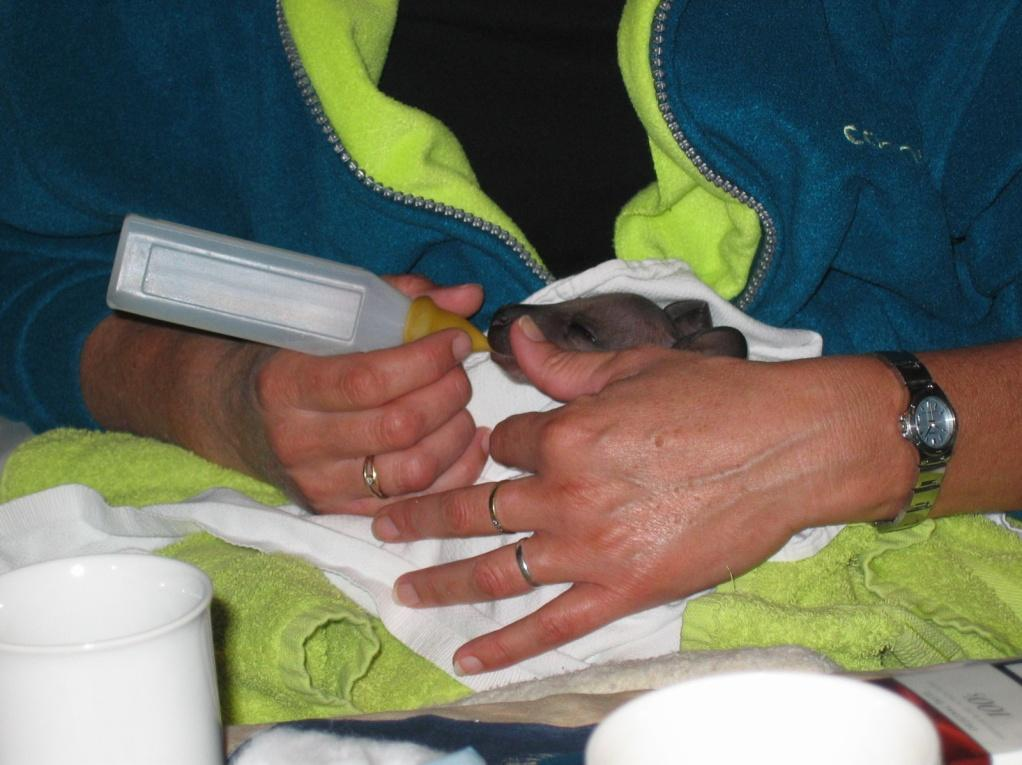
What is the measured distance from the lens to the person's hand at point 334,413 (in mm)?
1128

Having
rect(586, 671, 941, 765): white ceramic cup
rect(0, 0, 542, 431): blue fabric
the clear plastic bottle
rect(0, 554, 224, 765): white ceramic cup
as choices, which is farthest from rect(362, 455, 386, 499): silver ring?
rect(586, 671, 941, 765): white ceramic cup

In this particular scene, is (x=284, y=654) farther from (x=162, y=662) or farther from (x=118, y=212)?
(x=118, y=212)

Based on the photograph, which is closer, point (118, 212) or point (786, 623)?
point (786, 623)

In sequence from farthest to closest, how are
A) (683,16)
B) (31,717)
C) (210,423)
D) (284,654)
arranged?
1. (210,423)
2. (683,16)
3. (284,654)
4. (31,717)

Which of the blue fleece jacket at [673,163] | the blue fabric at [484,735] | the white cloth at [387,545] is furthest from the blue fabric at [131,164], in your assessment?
the blue fabric at [484,735]

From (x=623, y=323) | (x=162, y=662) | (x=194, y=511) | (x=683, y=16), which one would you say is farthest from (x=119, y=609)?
(x=683, y=16)

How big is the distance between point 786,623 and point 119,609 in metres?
0.54

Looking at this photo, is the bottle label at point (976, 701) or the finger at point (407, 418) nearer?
the bottle label at point (976, 701)

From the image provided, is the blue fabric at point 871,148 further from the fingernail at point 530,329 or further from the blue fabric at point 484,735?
the blue fabric at point 484,735

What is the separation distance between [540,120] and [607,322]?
354 mm

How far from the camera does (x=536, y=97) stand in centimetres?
143

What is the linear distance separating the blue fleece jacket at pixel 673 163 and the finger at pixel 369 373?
0.57 feet

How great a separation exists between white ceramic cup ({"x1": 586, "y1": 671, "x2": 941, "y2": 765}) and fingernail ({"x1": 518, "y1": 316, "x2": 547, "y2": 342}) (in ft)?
2.34

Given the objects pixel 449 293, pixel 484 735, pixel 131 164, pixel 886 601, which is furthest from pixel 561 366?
pixel 131 164
